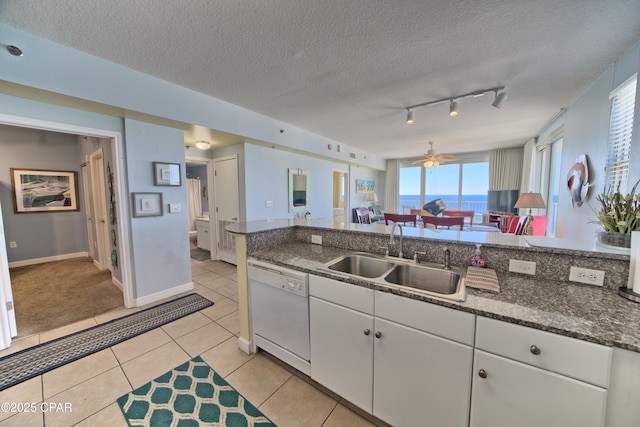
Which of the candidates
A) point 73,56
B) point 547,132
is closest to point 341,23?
point 73,56

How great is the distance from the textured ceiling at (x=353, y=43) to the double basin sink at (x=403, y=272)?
1.75 meters

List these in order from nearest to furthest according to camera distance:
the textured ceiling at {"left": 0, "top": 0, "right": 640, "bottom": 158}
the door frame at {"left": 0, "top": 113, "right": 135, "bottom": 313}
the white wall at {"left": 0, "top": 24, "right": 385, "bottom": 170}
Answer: the textured ceiling at {"left": 0, "top": 0, "right": 640, "bottom": 158}
the white wall at {"left": 0, "top": 24, "right": 385, "bottom": 170}
the door frame at {"left": 0, "top": 113, "right": 135, "bottom": 313}

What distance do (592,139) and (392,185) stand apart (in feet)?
17.9

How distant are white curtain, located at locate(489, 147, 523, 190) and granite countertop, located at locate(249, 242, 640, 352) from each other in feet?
20.1

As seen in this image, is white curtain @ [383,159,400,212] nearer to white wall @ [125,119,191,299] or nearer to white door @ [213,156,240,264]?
white door @ [213,156,240,264]

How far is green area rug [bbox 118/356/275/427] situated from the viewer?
140cm

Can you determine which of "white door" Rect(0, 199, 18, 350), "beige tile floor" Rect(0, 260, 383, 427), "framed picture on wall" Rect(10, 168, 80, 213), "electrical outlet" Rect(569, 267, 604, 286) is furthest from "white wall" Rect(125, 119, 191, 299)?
"electrical outlet" Rect(569, 267, 604, 286)

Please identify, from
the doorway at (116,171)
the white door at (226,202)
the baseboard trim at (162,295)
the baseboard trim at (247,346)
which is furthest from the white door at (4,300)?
the white door at (226,202)

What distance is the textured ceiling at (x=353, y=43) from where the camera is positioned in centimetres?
155

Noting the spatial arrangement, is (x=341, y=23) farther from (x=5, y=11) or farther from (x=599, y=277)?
(x=5, y=11)

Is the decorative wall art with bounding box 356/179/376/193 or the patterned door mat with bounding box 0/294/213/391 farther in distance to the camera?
the decorative wall art with bounding box 356/179/376/193

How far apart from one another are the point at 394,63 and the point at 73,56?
2897mm

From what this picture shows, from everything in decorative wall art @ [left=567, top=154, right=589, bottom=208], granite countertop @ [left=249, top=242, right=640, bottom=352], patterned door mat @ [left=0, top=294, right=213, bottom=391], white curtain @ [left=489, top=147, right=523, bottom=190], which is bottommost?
patterned door mat @ [left=0, top=294, right=213, bottom=391]

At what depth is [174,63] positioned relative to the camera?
2197 mm
